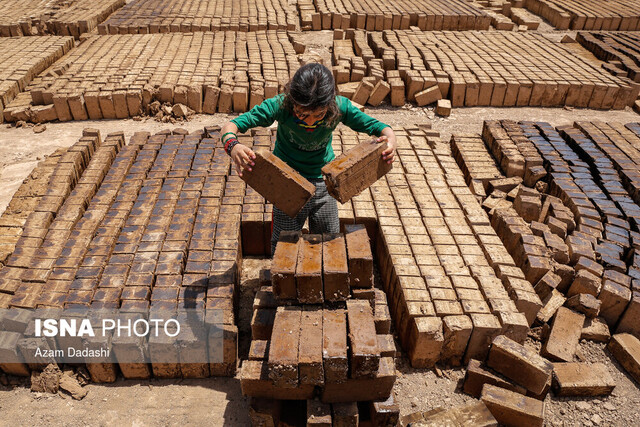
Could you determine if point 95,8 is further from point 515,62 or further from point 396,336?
point 396,336

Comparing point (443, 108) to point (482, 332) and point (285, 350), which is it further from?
point (285, 350)

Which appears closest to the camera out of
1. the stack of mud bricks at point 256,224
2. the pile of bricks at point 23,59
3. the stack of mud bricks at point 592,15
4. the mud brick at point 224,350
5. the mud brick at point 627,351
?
the mud brick at point 224,350

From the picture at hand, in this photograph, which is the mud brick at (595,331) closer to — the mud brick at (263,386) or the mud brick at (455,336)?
the mud brick at (455,336)

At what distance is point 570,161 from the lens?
6.59 m

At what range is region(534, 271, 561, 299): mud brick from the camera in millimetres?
4684

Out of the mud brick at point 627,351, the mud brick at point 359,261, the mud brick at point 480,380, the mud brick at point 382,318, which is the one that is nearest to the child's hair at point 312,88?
the mud brick at point 359,261

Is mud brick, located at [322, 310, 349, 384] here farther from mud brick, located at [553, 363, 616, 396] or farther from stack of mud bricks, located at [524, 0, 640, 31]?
stack of mud bricks, located at [524, 0, 640, 31]

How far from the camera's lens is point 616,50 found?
11.9m

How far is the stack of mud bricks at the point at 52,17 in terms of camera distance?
12.2 m

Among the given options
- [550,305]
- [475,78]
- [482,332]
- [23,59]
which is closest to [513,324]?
[482,332]

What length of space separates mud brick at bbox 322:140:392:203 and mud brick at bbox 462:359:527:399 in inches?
74.1

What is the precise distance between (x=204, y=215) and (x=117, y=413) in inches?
83.8

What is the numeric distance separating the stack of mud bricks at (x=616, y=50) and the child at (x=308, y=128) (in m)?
9.94

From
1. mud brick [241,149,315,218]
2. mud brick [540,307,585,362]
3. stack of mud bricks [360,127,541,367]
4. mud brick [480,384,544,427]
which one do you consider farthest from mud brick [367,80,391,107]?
mud brick [480,384,544,427]
